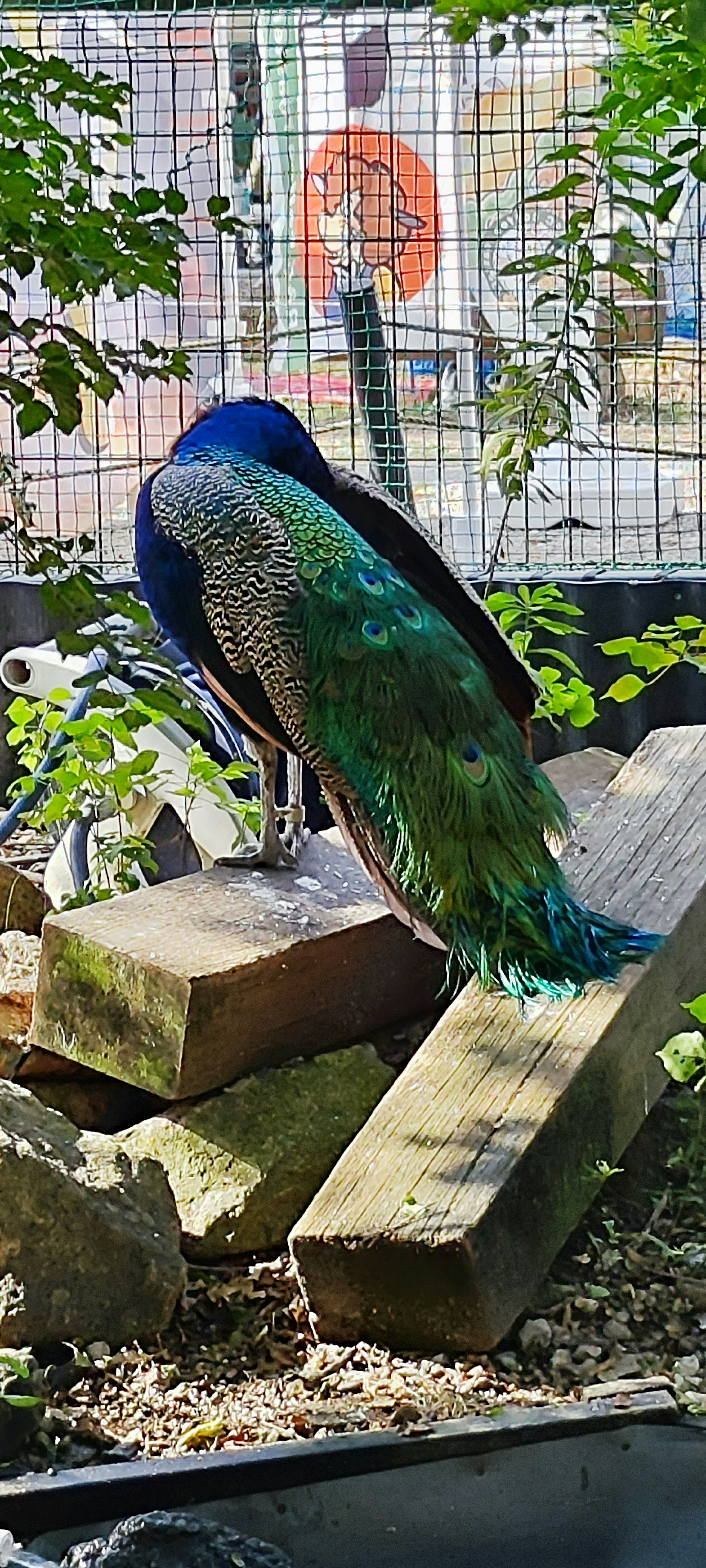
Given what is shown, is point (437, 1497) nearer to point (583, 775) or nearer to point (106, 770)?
point (583, 775)

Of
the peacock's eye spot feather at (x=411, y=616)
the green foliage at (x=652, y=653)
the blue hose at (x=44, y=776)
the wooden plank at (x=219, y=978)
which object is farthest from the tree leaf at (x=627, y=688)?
the blue hose at (x=44, y=776)

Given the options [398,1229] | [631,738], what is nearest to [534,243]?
[631,738]

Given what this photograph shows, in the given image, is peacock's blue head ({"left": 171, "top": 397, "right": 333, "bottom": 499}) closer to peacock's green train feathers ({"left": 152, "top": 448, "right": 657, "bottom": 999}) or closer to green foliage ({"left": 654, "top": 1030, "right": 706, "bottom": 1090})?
peacock's green train feathers ({"left": 152, "top": 448, "right": 657, "bottom": 999})

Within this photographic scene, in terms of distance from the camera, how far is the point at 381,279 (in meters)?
4.24

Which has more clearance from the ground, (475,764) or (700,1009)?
(475,764)

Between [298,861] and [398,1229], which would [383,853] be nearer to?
[298,861]

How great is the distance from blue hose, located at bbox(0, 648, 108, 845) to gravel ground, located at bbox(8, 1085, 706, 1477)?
48.5 inches

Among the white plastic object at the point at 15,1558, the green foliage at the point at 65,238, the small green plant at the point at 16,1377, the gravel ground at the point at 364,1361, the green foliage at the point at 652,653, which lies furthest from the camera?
the green foliage at the point at 652,653

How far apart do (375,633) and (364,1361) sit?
112cm

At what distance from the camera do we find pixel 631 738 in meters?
4.22

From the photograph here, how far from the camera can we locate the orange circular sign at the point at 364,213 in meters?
4.10

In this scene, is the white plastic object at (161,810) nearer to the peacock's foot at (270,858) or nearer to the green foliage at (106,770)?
the green foliage at (106,770)

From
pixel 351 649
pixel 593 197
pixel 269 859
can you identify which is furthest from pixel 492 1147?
pixel 593 197

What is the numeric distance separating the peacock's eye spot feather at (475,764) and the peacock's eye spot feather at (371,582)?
0.98 ft
